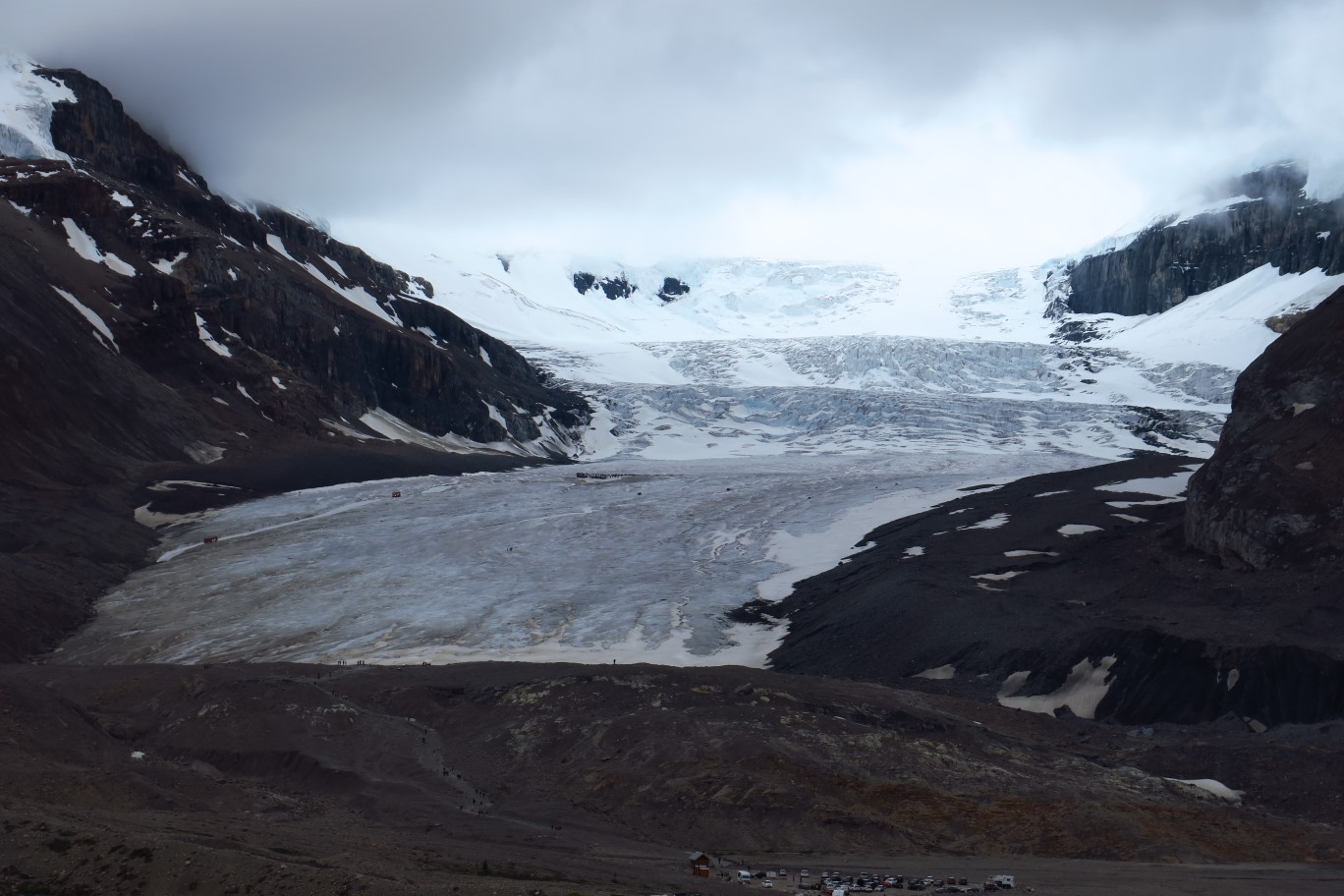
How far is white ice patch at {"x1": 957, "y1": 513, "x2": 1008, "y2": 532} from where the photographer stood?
51.4 m

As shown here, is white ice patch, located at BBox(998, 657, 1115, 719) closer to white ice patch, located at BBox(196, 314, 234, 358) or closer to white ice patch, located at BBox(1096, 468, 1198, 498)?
white ice patch, located at BBox(1096, 468, 1198, 498)

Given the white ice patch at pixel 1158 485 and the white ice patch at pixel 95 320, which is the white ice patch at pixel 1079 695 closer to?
the white ice patch at pixel 1158 485

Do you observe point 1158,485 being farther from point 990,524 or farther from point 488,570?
point 488,570

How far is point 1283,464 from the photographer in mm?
39125

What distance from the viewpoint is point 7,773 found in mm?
20000

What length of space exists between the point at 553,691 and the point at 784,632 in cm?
1346

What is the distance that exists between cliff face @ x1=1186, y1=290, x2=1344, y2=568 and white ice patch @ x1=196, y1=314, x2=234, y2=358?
7088 cm

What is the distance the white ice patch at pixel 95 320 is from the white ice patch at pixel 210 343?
9682 millimetres

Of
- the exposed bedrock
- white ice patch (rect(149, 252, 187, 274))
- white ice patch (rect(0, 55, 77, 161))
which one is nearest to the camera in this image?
the exposed bedrock

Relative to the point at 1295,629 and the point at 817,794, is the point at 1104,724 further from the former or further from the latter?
the point at 817,794

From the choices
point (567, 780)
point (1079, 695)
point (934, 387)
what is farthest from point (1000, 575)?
point (934, 387)

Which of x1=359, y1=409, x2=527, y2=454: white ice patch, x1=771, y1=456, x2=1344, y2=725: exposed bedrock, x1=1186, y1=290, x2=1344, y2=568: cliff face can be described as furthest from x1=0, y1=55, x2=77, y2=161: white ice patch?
x1=1186, y1=290, x2=1344, y2=568: cliff face

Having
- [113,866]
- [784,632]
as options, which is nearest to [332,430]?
[784,632]

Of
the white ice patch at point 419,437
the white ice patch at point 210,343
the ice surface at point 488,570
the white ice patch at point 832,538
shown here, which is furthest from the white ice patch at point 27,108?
the white ice patch at point 832,538
